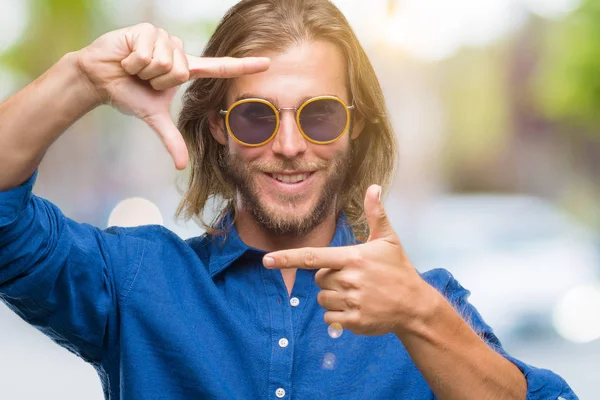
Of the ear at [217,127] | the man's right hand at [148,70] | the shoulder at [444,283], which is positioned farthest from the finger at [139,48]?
the shoulder at [444,283]

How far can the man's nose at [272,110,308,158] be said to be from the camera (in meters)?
2.20

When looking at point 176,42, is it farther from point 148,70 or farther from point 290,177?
point 290,177

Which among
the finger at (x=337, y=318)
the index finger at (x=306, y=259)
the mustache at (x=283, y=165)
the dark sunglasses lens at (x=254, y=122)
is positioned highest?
the dark sunglasses lens at (x=254, y=122)

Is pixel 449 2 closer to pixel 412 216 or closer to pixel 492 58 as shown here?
pixel 492 58

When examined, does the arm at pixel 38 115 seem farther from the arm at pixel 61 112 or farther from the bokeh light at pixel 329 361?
the bokeh light at pixel 329 361

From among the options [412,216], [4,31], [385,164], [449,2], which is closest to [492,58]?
[449,2]

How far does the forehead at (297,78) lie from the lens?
2.25m

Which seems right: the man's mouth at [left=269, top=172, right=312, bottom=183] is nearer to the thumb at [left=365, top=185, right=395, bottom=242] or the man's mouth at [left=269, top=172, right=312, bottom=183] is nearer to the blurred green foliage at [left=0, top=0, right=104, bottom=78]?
the thumb at [left=365, top=185, right=395, bottom=242]

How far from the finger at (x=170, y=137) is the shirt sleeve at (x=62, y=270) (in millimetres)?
318

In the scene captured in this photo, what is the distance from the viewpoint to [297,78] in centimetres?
229

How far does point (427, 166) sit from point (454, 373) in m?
18.8

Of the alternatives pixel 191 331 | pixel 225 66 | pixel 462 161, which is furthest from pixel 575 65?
pixel 225 66

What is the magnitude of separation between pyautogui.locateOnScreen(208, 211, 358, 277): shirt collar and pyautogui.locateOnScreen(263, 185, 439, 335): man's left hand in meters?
0.54

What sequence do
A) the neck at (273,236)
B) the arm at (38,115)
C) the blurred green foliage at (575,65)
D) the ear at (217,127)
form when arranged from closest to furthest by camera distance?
the arm at (38,115)
the neck at (273,236)
the ear at (217,127)
the blurred green foliage at (575,65)
